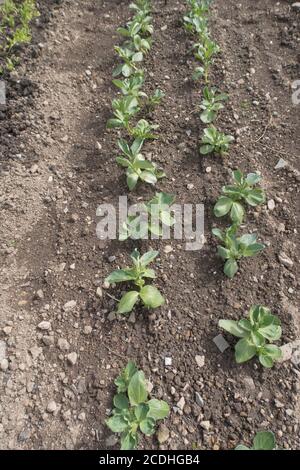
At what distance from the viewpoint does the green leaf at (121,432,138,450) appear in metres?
2.01

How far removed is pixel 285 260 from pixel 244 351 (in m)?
0.77

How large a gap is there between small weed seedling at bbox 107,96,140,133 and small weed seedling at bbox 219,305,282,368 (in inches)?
74.1

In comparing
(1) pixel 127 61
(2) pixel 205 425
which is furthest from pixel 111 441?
(1) pixel 127 61

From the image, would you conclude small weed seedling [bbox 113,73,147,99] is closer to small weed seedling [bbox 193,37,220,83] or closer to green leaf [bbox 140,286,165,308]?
small weed seedling [bbox 193,37,220,83]

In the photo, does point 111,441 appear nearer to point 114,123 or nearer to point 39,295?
point 39,295

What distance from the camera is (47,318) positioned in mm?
2590

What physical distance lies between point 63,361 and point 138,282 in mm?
666

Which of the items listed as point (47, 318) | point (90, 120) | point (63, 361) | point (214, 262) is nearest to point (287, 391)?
point (214, 262)

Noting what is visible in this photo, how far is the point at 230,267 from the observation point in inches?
102

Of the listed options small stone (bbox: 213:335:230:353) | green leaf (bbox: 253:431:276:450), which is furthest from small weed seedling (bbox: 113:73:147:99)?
green leaf (bbox: 253:431:276:450)
